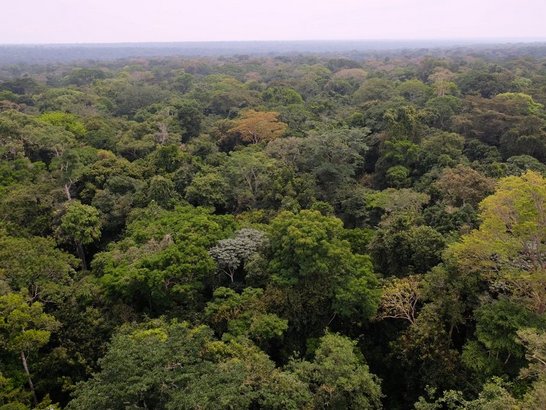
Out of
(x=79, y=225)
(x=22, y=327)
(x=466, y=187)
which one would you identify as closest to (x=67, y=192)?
(x=79, y=225)

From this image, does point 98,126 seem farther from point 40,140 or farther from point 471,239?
point 471,239

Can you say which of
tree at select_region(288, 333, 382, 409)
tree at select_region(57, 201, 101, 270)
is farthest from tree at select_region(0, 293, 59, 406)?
tree at select_region(288, 333, 382, 409)

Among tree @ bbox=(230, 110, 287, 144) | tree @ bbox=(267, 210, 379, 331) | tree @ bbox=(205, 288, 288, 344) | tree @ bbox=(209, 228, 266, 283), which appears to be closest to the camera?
tree @ bbox=(205, 288, 288, 344)

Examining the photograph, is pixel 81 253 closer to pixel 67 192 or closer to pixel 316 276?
pixel 67 192

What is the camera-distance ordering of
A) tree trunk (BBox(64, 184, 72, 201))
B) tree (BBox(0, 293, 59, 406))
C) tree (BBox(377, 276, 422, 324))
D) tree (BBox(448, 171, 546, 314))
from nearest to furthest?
tree (BBox(0, 293, 59, 406)) < tree (BBox(448, 171, 546, 314)) < tree (BBox(377, 276, 422, 324)) < tree trunk (BBox(64, 184, 72, 201))

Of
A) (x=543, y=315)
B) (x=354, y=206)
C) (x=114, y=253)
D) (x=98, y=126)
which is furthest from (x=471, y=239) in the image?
(x=98, y=126)

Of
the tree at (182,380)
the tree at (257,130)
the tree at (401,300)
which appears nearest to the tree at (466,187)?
the tree at (401,300)

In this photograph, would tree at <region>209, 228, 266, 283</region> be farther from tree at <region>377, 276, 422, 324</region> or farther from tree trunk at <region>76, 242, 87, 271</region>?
tree trunk at <region>76, 242, 87, 271</region>
